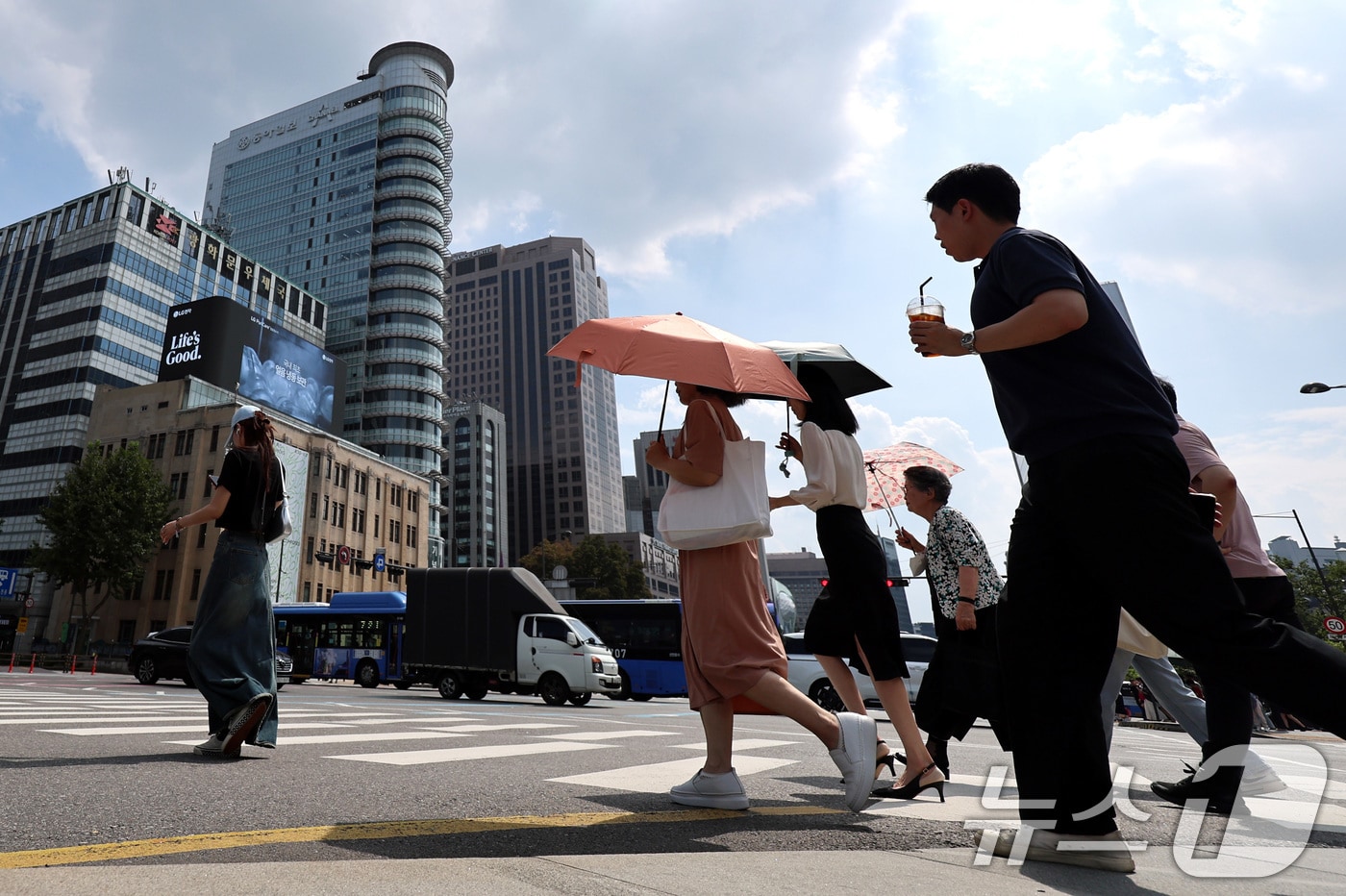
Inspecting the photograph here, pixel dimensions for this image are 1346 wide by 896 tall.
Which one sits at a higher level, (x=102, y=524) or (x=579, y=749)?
(x=102, y=524)

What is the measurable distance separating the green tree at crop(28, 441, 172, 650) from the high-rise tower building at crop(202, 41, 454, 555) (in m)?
37.4

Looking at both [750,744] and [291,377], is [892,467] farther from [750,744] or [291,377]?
[291,377]

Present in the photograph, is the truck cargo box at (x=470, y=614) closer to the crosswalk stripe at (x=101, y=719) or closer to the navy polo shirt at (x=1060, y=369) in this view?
the crosswalk stripe at (x=101, y=719)

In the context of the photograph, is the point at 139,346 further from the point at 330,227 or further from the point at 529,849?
the point at 529,849

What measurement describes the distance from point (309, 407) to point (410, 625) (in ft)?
162

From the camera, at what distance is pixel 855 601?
12.0 ft

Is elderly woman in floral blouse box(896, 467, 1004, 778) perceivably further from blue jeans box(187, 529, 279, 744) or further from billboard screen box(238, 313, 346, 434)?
billboard screen box(238, 313, 346, 434)

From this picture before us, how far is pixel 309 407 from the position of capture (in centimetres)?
6244

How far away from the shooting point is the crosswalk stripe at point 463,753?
3898 mm

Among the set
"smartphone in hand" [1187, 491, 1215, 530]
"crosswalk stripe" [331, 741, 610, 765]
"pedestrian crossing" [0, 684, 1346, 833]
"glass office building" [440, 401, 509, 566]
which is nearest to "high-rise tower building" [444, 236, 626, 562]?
"glass office building" [440, 401, 509, 566]

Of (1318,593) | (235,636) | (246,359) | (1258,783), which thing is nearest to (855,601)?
(1258,783)

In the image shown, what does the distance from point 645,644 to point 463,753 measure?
61.5ft

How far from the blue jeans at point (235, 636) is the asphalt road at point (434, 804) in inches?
11.3

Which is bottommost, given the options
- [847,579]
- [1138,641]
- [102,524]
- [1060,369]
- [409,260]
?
[1138,641]
